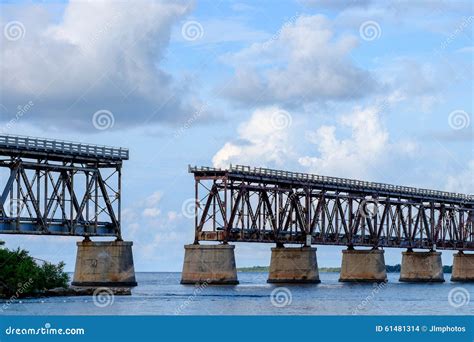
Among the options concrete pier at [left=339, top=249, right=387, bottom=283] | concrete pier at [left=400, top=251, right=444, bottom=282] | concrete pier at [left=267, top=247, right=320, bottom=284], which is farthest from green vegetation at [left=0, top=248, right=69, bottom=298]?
concrete pier at [left=400, top=251, right=444, bottom=282]

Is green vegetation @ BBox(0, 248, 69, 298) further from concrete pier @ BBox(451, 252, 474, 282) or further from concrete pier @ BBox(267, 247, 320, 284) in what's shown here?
concrete pier @ BBox(451, 252, 474, 282)

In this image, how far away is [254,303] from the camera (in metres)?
102

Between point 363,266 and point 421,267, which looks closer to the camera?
point 363,266

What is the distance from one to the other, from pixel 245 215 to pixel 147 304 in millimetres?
41495

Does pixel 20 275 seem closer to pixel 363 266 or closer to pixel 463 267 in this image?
pixel 363 266

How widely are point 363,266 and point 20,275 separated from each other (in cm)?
6812

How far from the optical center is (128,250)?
117562mm

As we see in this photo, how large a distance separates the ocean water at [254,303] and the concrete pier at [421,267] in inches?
1678

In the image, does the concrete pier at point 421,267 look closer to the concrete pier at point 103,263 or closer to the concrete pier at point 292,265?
the concrete pier at point 292,265

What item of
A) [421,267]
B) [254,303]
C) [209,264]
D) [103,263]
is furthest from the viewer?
[421,267]

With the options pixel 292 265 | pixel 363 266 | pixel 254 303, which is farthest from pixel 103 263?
pixel 363 266
